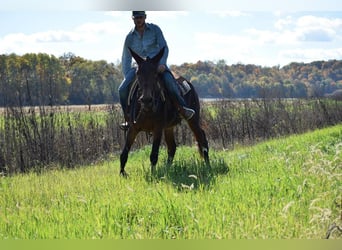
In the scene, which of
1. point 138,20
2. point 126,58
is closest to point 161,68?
point 126,58

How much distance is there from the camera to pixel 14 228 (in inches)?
173

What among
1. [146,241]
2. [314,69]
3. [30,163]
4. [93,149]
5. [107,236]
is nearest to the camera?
[146,241]

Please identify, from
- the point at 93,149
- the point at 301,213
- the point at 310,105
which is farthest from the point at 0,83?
the point at 310,105

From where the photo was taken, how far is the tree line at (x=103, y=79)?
9523 mm

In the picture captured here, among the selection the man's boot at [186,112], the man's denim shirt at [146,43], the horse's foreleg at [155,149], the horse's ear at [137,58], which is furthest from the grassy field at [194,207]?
the man's denim shirt at [146,43]

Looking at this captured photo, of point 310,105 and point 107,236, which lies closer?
point 107,236

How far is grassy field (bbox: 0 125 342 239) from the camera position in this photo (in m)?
3.82

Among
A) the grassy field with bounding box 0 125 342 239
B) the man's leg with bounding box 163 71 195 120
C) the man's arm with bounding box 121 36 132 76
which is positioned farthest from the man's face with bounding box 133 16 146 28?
the grassy field with bounding box 0 125 342 239

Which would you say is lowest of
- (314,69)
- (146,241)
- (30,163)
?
(30,163)

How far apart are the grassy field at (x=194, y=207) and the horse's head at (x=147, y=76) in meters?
1.09

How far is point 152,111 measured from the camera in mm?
7215

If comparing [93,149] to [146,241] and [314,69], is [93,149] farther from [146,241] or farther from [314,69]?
[146,241]

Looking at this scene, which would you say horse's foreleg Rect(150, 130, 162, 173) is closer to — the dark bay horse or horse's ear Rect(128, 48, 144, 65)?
the dark bay horse

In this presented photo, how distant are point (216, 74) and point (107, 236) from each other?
1017 cm
